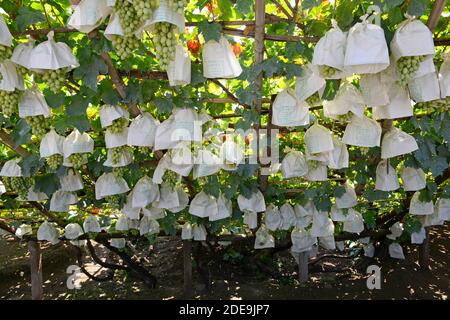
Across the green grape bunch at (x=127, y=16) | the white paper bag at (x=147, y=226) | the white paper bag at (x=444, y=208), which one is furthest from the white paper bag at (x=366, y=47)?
the white paper bag at (x=147, y=226)

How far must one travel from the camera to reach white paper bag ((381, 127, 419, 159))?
7.46 feet

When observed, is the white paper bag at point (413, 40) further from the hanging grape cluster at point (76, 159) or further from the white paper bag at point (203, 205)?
the white paper bag at point (203, 205)

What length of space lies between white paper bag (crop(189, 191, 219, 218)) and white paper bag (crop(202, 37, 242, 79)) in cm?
169

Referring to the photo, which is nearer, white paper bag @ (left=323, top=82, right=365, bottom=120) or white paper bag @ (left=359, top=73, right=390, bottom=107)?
white paper bag @ (left=359, top=73, right=390, bottom=107)

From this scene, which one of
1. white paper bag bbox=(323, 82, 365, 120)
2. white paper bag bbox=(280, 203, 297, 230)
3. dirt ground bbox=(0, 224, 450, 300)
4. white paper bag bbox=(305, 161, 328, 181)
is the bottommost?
dirt ground bbox=(0, 224, 450, 300)

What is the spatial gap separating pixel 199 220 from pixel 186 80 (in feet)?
9.52

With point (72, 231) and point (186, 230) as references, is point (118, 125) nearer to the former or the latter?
point (186, 230)

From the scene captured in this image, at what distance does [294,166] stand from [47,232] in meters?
3.56

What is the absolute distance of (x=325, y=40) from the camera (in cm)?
154

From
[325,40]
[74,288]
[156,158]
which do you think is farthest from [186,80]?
[74,288]

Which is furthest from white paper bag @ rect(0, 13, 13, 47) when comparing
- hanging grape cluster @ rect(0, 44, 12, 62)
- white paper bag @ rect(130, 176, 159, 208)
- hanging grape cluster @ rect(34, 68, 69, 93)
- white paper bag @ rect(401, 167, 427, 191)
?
white paper bag @ rect(401, 167, 427, 191)

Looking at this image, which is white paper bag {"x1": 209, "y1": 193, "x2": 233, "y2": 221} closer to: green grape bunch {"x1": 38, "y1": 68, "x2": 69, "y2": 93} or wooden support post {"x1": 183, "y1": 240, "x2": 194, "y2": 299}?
green grape bunch {"x1": 38, "y1": 68, "x2": 69, "y2": 93}

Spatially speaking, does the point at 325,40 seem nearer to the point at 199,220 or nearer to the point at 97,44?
the point at 97,44

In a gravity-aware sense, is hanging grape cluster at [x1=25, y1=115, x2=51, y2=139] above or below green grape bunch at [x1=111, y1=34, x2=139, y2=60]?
below
